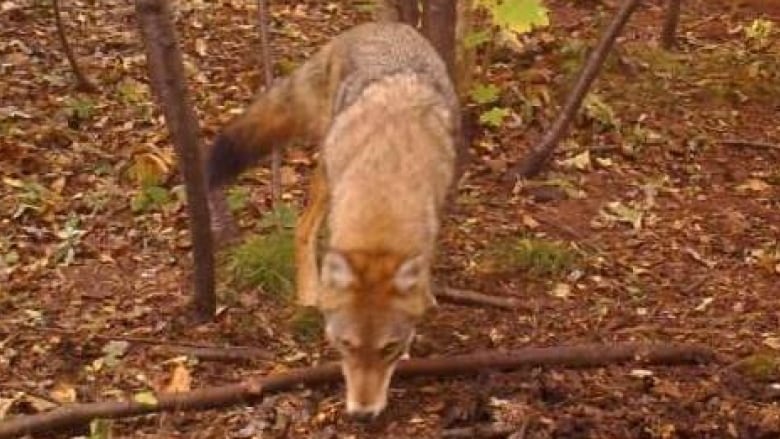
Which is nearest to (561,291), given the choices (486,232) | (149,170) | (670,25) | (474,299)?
(474,299)

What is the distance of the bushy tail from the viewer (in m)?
6.92

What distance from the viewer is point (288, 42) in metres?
11.2

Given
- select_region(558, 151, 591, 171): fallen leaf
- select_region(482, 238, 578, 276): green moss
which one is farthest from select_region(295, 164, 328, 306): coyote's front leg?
select_region(558, 151, 591, 171): fallen leaf

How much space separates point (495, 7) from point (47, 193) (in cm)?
330

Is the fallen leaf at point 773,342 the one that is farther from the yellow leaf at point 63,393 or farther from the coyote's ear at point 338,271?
the yellow leaf at point 63,393

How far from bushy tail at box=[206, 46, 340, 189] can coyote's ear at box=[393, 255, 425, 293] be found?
185cm

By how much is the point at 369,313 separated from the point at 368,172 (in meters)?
0.88

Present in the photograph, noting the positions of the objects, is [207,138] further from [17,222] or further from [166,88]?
[166,88]

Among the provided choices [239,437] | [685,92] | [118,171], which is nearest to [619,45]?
[685,92]

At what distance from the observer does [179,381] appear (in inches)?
243

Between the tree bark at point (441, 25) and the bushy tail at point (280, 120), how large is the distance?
0.62m

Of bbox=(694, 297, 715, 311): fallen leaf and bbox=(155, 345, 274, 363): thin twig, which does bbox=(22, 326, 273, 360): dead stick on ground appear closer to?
bbox=(155, 345, 274, 363): thin twig

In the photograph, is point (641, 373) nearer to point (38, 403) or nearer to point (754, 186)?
point (38, 403)

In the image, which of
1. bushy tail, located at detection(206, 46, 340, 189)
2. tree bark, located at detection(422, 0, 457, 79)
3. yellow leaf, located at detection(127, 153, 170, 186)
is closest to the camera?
bushy tail, located at detection(206, 46, 340, 189)
